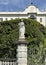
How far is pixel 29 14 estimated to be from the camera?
80375 millimetres

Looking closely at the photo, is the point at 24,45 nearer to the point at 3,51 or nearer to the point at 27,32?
the point at 3,51

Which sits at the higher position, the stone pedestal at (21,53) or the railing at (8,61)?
the stone pedestal at (21,53)

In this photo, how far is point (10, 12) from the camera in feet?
269

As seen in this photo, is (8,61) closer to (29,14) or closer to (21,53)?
(21,53)

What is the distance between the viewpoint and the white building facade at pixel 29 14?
80.2m

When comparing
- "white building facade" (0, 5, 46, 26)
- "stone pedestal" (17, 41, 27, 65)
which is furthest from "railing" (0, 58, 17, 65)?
"white building facade" (0, 5, 46, 26)

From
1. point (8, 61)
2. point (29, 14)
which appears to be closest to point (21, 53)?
point (8, 61)

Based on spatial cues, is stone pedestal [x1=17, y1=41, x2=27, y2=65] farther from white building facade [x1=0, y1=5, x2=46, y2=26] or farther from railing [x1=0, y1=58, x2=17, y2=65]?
white building facade [x1=0, y1=5, x2=46, y2=26]

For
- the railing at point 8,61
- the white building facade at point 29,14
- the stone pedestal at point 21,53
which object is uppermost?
the stone pedestal at point 21,53

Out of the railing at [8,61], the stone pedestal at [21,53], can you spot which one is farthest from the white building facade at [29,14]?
the railing at [8,61]

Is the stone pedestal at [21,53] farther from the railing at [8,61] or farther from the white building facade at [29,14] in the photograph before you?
the white building facade at [29,14]

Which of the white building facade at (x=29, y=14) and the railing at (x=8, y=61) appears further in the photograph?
the white building facade at (x=29, y=14)

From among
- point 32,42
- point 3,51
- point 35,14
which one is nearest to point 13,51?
point 3,51

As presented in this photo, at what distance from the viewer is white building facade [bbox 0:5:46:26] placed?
80.2m
